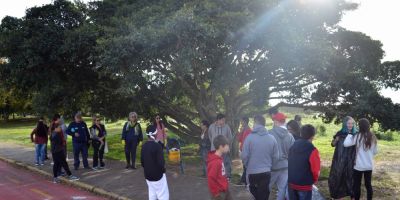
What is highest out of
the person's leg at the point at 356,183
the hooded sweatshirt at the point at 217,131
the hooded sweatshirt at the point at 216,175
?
the hooded sweatshirt at the point at 217,131

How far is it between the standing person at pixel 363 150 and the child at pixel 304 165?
7.39ft

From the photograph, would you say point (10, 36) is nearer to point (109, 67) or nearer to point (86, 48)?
point (86, 48)

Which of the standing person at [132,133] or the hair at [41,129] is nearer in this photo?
the standing person at [132,133]

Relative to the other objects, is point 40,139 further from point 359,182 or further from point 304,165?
point 304,165

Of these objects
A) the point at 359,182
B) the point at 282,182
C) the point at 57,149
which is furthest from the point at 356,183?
the point at 57,149

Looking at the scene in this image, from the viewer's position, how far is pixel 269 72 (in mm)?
15062

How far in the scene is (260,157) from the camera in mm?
7375

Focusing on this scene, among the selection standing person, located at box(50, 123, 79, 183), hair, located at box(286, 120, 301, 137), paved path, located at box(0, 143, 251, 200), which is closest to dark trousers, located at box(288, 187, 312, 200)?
hair, located at box(286, 120, 301, 137)

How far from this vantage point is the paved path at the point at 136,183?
1046 centimetres

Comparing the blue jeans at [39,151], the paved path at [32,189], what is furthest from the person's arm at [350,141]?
the blue jeans at [39,151]

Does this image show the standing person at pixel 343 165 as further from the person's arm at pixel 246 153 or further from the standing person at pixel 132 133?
the standing person at pixel 132 133

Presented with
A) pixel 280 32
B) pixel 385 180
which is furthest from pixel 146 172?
pixel 385 180

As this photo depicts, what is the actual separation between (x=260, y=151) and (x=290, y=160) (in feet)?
2.28

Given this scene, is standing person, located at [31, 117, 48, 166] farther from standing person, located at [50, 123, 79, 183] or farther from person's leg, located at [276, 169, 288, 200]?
person's leg, located at [276, 169, 288, 200]
